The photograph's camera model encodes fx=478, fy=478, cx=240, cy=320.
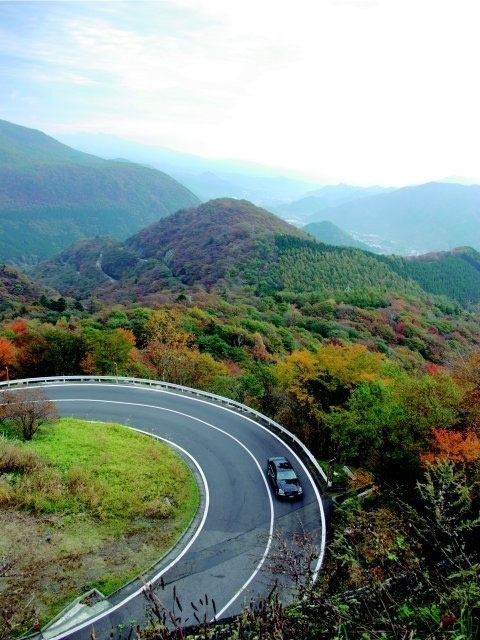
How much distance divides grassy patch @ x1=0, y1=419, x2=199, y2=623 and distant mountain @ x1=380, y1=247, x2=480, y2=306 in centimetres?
12907

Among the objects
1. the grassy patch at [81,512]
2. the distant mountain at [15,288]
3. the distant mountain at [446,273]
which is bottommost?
the distant mountain at [15,288]

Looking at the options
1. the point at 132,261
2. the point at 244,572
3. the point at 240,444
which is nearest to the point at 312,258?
the point at 132,261

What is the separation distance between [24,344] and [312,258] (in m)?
98.4

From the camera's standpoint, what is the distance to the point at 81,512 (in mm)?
16500

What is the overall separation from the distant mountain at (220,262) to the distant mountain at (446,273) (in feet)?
32.8

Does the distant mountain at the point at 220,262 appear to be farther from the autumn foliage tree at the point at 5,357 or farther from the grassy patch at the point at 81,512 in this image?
the grassy patch at the point at 81,512

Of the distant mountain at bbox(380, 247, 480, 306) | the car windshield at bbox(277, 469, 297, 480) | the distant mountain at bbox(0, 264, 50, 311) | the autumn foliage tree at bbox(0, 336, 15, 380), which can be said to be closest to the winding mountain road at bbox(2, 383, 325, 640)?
the car windshield at bbox(277, 469, 297, 480)

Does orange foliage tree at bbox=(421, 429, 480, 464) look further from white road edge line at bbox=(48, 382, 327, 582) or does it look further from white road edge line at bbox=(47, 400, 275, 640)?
white road edge line at bbox=(47, 400, 275, 640)

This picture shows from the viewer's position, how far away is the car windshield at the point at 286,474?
64.5ft

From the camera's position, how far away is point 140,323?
161ft

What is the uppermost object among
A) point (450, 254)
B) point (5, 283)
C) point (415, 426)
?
point (450, 254)

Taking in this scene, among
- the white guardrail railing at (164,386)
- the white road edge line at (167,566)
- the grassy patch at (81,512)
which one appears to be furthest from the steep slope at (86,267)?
the grassy patch at (81,512)

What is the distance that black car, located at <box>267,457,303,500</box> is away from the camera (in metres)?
19.0

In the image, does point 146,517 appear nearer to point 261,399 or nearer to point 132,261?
point 261,399
